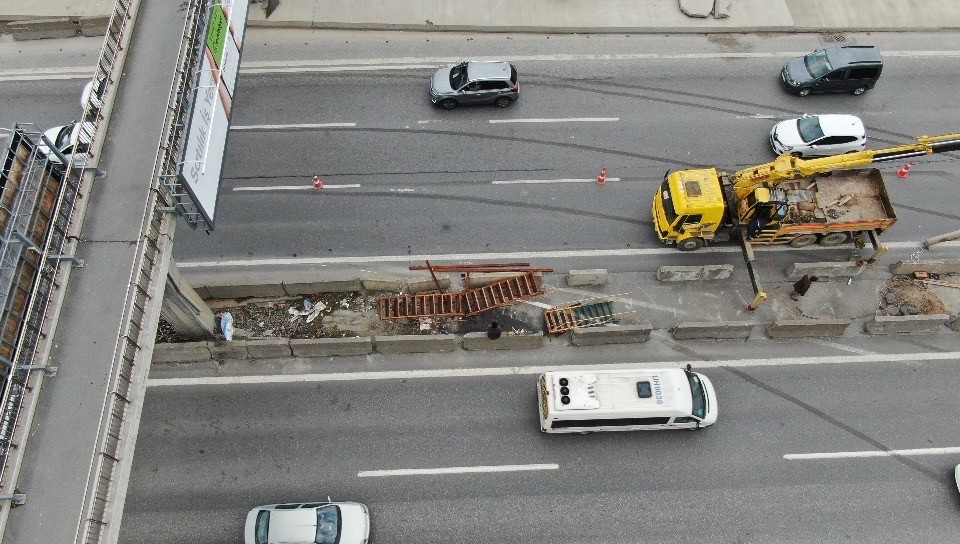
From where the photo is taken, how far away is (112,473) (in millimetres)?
13750

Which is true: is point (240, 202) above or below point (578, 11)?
below

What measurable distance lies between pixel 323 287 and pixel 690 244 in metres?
13.8

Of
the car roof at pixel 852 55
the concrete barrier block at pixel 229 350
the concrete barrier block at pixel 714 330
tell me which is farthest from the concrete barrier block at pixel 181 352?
the car roof at pixel 852 55

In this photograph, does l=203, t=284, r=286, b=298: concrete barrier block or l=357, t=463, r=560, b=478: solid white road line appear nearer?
l=357, t=463, r=560, b=478: solid white road line

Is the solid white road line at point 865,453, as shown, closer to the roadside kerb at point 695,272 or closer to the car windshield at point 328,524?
the roadside kerb at point 695,272

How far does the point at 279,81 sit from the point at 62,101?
30.7 feet

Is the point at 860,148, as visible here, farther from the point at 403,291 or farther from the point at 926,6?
the point at 403,291

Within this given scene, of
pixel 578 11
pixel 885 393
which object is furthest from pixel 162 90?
pixel 885 393

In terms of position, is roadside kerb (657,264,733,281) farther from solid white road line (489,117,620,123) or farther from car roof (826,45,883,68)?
car roof (826,45,883,68)

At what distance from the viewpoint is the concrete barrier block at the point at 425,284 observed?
22469 millimetres

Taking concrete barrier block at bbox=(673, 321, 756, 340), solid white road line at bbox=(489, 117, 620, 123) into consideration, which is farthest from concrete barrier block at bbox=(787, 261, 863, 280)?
solid white road line at bbox=(489, 117, 620, 123)

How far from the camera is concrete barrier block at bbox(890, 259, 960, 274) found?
2298 cm

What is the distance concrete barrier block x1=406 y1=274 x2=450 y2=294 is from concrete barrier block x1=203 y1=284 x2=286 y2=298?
4.66 m

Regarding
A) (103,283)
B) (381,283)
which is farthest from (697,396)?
(103,283)
